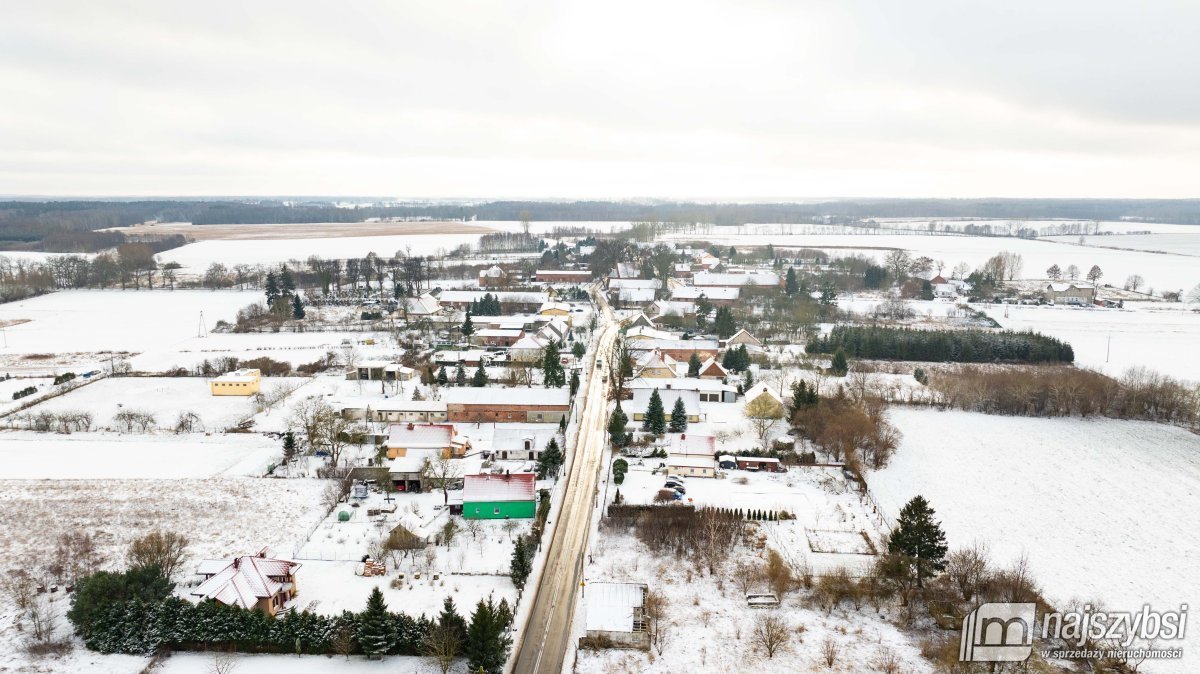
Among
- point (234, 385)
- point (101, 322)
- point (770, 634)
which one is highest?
point (101, 322)

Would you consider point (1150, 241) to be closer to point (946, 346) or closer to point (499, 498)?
point (946, 346)

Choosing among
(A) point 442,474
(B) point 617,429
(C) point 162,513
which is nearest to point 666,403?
(B) point 617,429

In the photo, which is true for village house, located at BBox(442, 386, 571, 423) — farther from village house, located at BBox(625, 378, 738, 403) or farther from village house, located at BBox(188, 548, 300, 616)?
village house, located at BBox(188, 548, 300, 616)

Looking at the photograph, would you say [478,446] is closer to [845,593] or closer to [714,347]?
[845,593]

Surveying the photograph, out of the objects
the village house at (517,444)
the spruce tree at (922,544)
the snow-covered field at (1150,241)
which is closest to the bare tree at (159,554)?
the village house at (517,444)

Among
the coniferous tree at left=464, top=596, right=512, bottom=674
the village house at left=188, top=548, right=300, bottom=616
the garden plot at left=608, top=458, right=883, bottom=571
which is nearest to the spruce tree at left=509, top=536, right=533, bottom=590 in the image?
the coniferous tree at left=464, top=596, right=512, bottom=674

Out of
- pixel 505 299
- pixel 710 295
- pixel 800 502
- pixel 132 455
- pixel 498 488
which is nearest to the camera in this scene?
pixel 498 488

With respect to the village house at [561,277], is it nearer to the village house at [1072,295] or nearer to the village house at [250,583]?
the village house at [1072,295]
